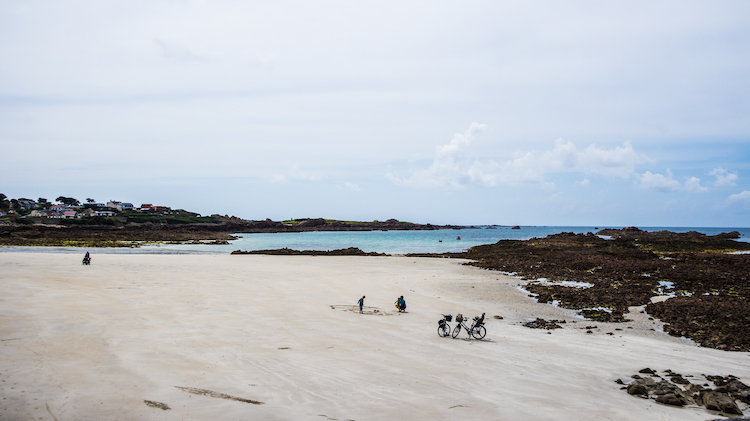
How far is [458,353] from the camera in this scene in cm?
1557

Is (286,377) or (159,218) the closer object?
(286,377)

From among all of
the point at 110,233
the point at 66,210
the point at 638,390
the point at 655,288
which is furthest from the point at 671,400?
the point at 66,210

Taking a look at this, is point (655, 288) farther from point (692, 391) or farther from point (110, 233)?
point (110, 233)

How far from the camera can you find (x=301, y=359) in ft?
45.4

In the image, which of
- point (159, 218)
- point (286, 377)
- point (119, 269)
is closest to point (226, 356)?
point (286, 377)

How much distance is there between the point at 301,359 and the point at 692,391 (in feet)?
39.1

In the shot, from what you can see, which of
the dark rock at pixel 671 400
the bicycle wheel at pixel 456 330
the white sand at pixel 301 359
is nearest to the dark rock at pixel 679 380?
the white sand at pixel 301 359

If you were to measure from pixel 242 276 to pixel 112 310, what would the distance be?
16.3 m

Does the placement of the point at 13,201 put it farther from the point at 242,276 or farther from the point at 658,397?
the point at 658,397

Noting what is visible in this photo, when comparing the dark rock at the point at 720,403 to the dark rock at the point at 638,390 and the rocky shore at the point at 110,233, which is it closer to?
the dark rock at the point at 638,390

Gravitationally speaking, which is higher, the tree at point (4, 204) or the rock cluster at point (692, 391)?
the tree at point (4, 204)

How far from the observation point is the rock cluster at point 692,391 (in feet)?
36.7

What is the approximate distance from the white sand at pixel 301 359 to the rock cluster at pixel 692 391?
1.33ft

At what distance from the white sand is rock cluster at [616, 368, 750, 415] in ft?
1.33
